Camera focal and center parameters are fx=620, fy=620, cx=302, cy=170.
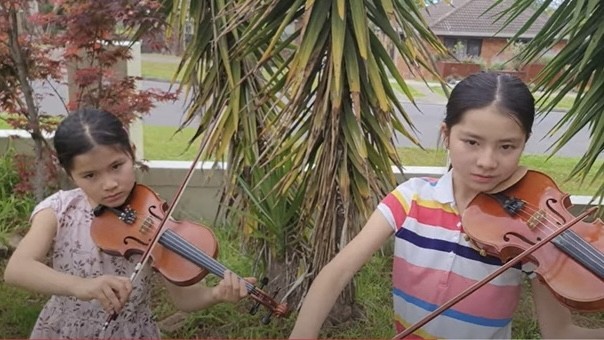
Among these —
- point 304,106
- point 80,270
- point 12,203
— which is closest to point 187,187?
point 12,203

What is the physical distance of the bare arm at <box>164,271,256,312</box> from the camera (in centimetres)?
123

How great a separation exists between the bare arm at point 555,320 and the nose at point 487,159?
251 millimetres

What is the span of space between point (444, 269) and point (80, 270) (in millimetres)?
777

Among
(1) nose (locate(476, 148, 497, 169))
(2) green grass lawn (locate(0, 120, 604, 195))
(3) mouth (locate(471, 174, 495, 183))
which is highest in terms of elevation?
(1) nose (locate(476, 148, 497, 169))

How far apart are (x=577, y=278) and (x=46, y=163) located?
2.77 meters

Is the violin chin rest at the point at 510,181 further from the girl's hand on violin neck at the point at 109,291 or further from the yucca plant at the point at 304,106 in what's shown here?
the yucca plant at the point at 304,106

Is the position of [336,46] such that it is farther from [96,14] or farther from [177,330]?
[177,330]

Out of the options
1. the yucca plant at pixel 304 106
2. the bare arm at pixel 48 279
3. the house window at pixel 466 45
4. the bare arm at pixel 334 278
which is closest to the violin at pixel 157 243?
the bare arm at pixel 48 279

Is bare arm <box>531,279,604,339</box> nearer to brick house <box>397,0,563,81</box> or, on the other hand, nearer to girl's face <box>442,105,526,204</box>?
girl's face <box>442,105,526,204</box>

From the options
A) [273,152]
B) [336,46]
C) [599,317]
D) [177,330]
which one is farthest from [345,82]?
[599,317]

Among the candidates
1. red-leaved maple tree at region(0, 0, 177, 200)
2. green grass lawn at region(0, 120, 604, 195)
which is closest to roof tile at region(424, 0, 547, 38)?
green grass lawn at region(0, 120, 604, 195)

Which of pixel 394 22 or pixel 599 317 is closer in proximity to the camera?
pixel 394 22

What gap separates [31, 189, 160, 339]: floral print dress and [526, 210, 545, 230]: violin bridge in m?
0.81

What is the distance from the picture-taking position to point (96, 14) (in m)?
2.55
